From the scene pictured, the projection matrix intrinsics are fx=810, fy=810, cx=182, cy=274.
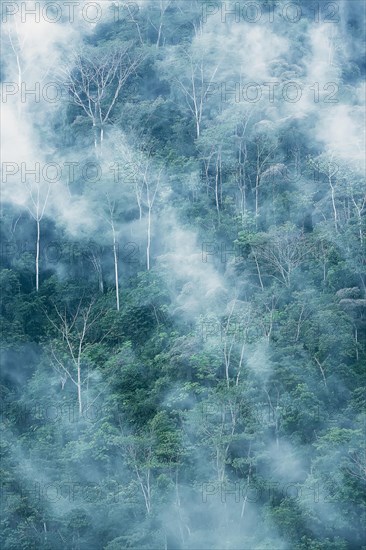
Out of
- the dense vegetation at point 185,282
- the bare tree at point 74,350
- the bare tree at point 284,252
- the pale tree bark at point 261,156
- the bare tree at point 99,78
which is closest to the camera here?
the dense vegetation at point 185,282

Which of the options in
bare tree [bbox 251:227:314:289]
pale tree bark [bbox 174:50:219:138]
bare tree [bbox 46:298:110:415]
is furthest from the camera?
pale tree bark [bbox 174:50:219:138]

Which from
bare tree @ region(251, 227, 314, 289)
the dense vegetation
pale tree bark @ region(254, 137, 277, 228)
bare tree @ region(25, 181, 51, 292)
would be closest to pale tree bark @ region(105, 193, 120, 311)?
the dense vegetation

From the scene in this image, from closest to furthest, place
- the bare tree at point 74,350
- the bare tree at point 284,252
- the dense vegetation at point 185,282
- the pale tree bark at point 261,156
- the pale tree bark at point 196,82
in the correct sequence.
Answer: the dense vegetation at point 185,282 < the bare tree at point 74,350 < the bare tree at point 284,252 < the pale tree bark at point 261,156 < the pale tree bark at point 196,82

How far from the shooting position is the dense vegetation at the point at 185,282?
20703 mm

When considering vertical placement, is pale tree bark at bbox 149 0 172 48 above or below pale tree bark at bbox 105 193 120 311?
above

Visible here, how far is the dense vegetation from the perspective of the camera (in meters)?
20.7

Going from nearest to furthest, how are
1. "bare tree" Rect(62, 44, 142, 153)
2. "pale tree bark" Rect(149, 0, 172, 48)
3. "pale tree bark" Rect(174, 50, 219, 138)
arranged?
"bare tree" Rect(62, 44, 142, 153) < "pale tree bark" Rect(174, 50, 219, 138) < "pale tree bark" Rect(149, 0, 172, 48)

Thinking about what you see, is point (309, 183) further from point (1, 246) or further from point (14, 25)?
point (14, 25)

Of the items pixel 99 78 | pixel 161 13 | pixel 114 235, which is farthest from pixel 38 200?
pixel 161 13

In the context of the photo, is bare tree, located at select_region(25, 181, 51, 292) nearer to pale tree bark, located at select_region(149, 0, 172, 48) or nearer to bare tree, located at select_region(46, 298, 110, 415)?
bare tree, located at select_region(46, 298, 110, 415)

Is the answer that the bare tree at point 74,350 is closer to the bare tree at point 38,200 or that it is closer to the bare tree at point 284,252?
the bare tree at point 38,200

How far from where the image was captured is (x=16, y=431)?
77.6 ft

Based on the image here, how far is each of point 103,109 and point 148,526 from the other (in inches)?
809

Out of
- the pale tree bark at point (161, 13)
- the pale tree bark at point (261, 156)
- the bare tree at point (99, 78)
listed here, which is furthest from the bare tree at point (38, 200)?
the pale tree bark at point (161, 13)
